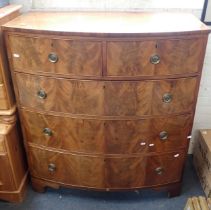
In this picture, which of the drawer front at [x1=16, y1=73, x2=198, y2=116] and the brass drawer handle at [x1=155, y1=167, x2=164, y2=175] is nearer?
the drawer front at [x1=16, y1=73, x2=198, y2=116]

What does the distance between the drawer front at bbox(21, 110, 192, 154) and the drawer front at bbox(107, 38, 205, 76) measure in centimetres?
28

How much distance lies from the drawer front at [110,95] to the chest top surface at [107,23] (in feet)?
0.80

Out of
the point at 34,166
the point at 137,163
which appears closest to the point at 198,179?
the point at 137,163

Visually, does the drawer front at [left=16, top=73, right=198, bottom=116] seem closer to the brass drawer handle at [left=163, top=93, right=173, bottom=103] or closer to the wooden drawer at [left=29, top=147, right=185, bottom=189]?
the brass drawer handle at [left=163, top=93, right=173, bottom=103]

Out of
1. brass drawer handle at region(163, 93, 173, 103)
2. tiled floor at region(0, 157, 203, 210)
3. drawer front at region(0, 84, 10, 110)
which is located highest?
brass drawer handle at region(163, 93, 173, 103)

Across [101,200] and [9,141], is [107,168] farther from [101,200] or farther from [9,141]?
[9,141]

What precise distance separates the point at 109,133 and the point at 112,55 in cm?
44

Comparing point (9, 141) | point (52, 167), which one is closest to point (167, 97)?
point (52, 167)

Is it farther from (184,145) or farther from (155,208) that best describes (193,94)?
(155,208)

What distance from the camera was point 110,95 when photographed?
52.4 inches

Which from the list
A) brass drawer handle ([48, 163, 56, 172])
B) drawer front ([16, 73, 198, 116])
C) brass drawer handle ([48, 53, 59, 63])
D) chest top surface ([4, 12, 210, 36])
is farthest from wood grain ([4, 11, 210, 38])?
brass drawer handle ([48, 163, 56, 172])

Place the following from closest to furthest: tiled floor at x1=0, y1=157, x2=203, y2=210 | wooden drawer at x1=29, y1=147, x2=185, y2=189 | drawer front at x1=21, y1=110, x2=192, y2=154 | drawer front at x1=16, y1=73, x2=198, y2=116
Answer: drawer front at x1=16, y1=73, x2=198, y2=116, drawer front at x1=21, y1=110, x2=192, y2=154, wooden drawer at x1=29, y1=147, x2=185, y2=189, tiled floor at x1=0, y1=157, x2=203, y2=210

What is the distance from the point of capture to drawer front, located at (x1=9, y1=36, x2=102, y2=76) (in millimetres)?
1229

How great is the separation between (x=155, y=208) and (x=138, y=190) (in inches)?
6.4
